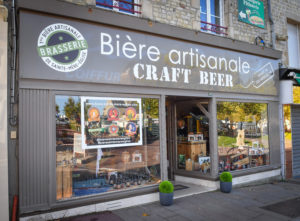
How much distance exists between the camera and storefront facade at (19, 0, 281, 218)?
471 cm

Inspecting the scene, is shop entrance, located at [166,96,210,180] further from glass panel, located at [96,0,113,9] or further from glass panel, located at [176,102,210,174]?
glass panel, located at [96,0,113,9]

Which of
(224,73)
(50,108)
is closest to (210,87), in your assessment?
(224,73)

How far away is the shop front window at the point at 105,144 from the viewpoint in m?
5.06

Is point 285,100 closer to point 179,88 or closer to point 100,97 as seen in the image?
point 179,88

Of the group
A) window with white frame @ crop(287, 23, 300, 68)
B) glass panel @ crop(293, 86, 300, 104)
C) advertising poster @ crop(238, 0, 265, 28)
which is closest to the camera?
advertising poster @ crop(238, 0, 265, 28)

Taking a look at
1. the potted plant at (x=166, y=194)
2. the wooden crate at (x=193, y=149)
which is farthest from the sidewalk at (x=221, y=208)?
the wooden crate at (x=193, y=149)

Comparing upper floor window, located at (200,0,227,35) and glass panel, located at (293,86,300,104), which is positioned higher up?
upper floor window, located at (200,0,227,35)

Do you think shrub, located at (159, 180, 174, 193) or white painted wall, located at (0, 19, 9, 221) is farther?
shrub, located at (159, 180, 174, 193)

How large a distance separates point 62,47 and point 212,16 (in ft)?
16.7

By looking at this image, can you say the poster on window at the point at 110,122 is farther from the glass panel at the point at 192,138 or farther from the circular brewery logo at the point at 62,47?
the glass panel at the point at 192,138

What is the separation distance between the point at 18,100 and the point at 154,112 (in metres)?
3.04

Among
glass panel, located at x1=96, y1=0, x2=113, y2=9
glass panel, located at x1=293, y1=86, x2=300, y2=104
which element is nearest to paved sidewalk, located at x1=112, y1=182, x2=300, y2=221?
glass panel, located at x1=293, y1=86, x2=300, y2=104

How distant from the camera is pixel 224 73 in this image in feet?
24.9

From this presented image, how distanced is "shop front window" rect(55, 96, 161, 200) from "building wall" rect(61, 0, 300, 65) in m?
2.21
